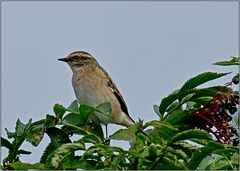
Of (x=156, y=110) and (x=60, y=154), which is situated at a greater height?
(x=156, y=110)

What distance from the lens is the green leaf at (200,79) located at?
132 inches

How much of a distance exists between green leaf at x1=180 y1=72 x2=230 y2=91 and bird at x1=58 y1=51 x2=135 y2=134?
3132 millimetres

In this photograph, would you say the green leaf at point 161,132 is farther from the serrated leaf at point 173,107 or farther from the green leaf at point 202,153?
the serrated leaf at point 173,107

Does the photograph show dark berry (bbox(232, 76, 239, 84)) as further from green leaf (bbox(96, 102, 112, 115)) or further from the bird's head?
the bird's head

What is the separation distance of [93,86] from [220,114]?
12.7ft

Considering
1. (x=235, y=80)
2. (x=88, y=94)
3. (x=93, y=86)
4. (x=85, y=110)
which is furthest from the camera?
(x=93, y=86)

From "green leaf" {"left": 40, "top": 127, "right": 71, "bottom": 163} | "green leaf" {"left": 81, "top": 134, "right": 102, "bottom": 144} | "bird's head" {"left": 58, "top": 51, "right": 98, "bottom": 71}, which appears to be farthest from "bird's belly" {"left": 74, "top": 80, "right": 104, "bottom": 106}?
"green leaf" {"left": 81, "top": 134, "right": 102, "bottom": 144}

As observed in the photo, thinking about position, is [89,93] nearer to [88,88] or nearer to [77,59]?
[88,88]

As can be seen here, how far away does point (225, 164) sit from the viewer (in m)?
2.70

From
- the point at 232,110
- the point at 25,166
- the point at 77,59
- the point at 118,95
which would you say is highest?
the point at 77,59

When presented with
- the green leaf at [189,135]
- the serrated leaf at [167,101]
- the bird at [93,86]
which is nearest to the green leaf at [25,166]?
the green leaf at [189,135]

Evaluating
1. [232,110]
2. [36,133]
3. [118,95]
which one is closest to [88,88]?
[118,95]

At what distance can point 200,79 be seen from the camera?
11.1 feet

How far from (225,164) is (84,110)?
0.86 metres
